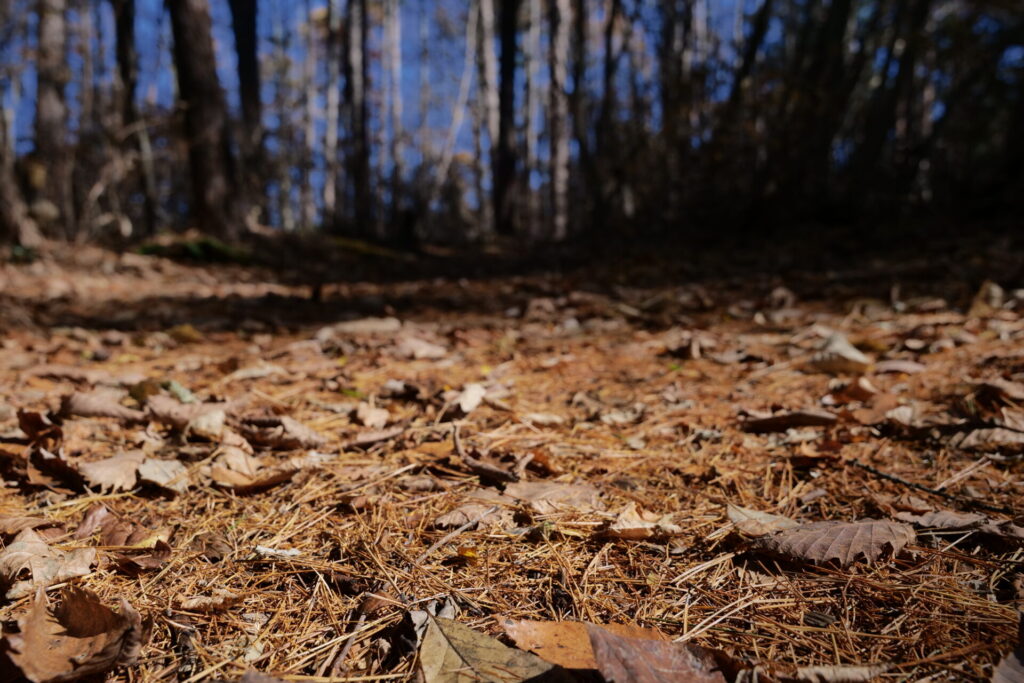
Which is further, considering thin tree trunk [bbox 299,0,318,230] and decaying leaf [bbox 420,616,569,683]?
thin tree trunk [bbox 299,0,318,230]

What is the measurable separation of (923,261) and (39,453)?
17.5 ft

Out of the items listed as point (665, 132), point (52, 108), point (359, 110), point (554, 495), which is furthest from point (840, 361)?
point (359, 110)

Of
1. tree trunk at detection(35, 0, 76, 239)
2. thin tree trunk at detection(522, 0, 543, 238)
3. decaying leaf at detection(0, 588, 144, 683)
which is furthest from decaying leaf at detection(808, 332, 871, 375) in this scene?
thin tree trunk at detection(522, 0, 543, 238)

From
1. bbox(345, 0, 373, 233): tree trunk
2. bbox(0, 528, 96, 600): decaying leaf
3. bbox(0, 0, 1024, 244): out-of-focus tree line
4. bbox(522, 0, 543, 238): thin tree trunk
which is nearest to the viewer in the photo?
bbox(0, 528, 96, 600): decaying leaf

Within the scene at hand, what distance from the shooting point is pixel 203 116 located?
696 cm

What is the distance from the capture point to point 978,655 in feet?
2.62

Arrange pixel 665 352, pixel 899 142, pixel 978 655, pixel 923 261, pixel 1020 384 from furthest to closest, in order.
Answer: pixel 899 142
pixel 923 261
pixel 665 352
pixel 1020 384
pixel 978 655

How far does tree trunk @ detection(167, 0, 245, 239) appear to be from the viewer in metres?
6.81

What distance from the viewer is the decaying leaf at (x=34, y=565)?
3.16 ft

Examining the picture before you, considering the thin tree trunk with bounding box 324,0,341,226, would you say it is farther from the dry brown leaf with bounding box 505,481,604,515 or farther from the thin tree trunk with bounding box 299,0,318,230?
the dry brown leaf with bounding box 505,481,604,515

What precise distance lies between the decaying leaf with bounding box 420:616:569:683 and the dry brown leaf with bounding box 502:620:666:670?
17 millimetres

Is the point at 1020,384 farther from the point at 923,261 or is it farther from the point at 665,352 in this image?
the point at 923,261

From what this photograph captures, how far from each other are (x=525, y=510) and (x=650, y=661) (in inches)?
18.9

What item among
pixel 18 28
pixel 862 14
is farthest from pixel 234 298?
pixel 862 14
